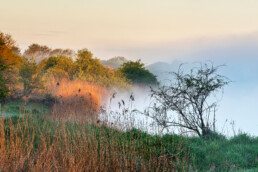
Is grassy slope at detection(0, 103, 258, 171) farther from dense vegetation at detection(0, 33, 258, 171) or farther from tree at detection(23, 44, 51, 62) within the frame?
tree at detection(23, 44, 51, 62)

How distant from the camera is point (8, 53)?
13781mm

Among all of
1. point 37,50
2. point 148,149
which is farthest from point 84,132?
point 37,50

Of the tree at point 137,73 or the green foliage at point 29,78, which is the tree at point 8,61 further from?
the tree at point 137,73

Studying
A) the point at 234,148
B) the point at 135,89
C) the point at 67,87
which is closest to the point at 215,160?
the point at 234,148

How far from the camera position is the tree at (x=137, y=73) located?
26734 mm

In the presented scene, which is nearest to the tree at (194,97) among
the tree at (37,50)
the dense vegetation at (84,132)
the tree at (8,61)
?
the dense vegetation at (84,132)

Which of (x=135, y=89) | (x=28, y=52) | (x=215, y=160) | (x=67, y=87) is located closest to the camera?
(x=215, y=160)

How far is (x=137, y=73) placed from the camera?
88.4 feet

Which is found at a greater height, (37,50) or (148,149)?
(37,50)

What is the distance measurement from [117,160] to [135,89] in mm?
20721

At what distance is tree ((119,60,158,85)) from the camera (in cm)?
2673

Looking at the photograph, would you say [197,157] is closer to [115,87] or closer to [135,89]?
[115,87]

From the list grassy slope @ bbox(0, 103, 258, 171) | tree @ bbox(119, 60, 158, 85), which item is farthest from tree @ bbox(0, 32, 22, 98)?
tree @ bbox(119, 60, 158, 85)

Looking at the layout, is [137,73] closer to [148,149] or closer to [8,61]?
[8,61]
